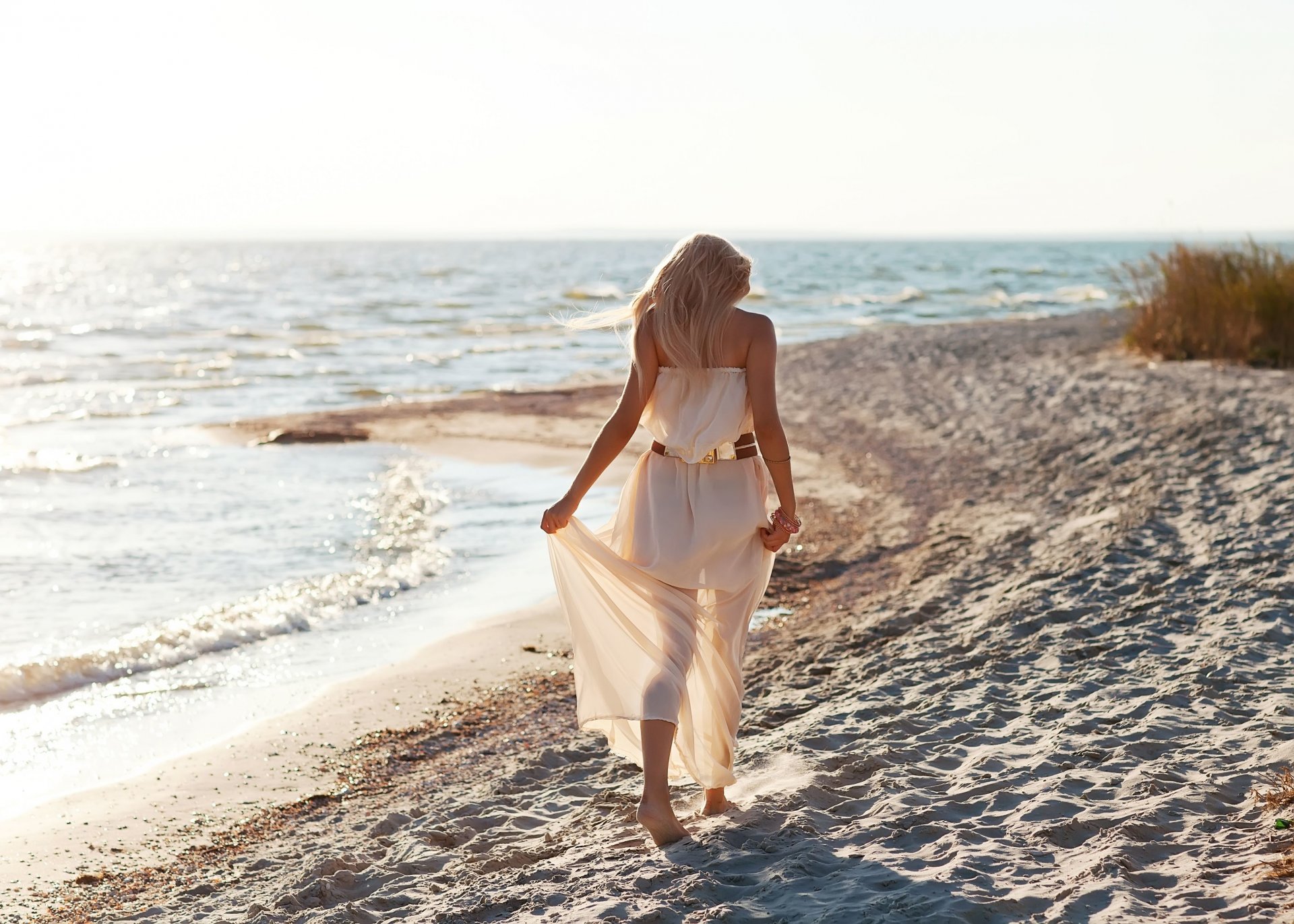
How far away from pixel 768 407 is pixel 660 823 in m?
1.26

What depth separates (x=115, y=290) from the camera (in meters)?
50.2

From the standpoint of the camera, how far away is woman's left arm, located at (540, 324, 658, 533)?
3.42 m

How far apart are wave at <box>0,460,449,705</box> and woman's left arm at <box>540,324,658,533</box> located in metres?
3.53

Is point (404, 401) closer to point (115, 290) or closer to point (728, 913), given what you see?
point (728, 913)

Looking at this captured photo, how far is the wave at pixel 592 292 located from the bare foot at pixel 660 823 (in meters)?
36.3

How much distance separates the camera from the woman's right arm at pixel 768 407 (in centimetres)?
337

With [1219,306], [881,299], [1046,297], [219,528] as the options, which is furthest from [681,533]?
[881,299]

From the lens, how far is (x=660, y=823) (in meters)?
3.34

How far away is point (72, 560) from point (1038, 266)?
58.8 m

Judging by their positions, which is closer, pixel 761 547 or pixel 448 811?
pixel 761 547

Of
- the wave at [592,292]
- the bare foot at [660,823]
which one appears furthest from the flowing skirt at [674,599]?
the wave at [592,292]

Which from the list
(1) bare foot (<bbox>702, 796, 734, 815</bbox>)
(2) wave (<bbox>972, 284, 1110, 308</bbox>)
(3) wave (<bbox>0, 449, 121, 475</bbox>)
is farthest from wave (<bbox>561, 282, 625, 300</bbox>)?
(1) bare foot (<bbox>702, 796, 734, 815</bbox>)

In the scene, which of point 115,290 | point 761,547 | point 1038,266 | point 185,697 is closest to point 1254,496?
point 761,547

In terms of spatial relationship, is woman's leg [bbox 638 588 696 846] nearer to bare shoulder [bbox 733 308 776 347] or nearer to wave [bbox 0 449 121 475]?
bare shoulder [bbox 733 308 776 347]
